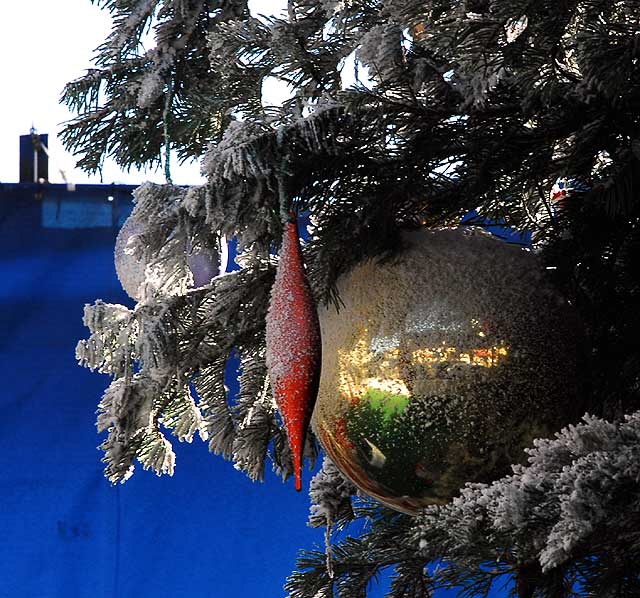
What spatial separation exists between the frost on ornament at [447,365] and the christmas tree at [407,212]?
0.02m

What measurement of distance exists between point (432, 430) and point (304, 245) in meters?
0.18

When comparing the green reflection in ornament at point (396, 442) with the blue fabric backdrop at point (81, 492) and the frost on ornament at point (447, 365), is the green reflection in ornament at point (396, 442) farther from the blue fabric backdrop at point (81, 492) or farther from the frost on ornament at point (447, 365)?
the blue fabric backdrop at point (81, 492)

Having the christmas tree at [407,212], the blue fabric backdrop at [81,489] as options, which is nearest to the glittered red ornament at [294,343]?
the christmas tree at [407,212]

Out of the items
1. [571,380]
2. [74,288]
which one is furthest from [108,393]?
[74,288]

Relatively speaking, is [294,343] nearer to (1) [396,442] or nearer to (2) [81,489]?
(1) [396,442]

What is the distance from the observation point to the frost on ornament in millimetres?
629

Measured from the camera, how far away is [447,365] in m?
0.63

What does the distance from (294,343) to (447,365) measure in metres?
0.10

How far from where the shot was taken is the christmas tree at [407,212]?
527 mm

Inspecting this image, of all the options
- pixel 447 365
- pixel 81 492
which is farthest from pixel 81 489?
pixel 447 365

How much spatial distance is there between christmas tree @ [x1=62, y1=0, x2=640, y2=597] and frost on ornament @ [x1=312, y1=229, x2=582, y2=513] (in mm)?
23

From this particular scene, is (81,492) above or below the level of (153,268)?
below

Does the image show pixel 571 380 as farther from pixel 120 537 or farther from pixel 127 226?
pixel 120 537

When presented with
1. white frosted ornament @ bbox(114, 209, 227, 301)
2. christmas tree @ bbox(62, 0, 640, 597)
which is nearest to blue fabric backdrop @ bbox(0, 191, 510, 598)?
white frosted ornament @ bbox(114, 209, 227, 301)
